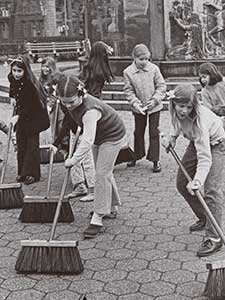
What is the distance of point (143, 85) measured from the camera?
8.20m

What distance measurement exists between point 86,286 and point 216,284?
103 centimetres

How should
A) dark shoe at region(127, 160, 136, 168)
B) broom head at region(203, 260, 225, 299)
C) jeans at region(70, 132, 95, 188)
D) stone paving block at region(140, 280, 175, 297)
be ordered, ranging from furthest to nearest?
dark shoe at region(127, 160, 136, 168) → jeans at region(70, 132, 95, 188) → stone paving block at region(140, 280, 175, 297) → broom head at region(203, 260, 225, 299)

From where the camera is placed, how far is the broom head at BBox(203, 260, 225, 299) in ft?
15.0

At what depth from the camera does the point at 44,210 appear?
652 cm

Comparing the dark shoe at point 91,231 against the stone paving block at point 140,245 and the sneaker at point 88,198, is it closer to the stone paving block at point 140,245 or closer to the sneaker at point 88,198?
the stone paving block at point 140,245

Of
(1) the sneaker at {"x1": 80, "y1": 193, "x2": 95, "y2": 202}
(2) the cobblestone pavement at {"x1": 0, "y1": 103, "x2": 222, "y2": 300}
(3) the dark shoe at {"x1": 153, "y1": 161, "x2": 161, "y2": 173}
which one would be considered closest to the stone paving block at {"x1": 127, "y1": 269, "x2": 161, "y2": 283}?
(2) the cobblestone pavement at {"x1": 0, "y1": 103, "x2": 222, "y2": 300}

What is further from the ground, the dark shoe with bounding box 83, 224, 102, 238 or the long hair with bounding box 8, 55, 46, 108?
the long hair with bounding box 8, 55, 46, 108

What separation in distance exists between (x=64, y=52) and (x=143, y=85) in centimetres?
2031

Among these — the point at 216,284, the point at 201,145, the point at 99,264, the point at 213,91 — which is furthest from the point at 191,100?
the point at 213,91

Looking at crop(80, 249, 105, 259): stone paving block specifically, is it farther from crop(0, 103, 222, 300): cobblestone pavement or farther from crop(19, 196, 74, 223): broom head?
crop(19, 196, 74, 223): broom head

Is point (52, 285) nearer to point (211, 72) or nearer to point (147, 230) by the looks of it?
point (147, 230)

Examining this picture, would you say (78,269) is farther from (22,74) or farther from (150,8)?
(150,8)

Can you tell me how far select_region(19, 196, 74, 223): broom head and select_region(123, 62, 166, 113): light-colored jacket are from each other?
2149 millimetres

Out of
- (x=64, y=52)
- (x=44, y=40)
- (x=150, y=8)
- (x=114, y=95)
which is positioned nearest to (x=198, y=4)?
(x=150, y=8)
